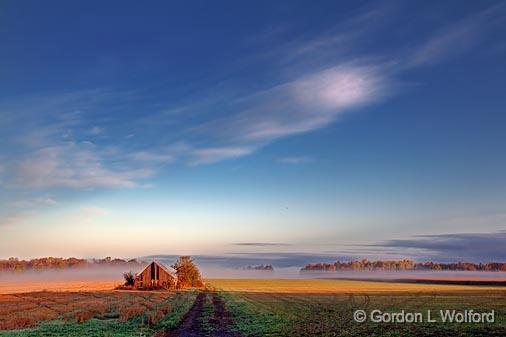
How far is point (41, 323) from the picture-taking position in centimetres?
4078

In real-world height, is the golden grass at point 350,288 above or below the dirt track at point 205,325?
below

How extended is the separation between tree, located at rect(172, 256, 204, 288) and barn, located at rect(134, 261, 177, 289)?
7.53 m

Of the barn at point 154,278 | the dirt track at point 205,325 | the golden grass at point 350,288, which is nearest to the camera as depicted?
the dirt track at point 205,325

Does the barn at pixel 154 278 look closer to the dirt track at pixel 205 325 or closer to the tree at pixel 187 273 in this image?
the tree at pixel 187 273

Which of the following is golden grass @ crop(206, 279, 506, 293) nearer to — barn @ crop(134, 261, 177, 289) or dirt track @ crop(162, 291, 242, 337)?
barn @ crop(134, 261, 177, 289)

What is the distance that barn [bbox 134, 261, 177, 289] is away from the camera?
112125 millimetres

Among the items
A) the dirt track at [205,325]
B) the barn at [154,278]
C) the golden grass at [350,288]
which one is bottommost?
the golden grass at [350,288]

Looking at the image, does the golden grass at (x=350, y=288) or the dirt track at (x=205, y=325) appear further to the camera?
the golden grass at (x=350, y=288)

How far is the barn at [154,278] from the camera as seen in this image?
112125 millimetres

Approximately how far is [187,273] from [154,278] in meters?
12.9

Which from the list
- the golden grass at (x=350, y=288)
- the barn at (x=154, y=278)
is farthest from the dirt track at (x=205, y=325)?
the barn at (x=154, y=278)

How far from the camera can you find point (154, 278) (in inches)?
4451

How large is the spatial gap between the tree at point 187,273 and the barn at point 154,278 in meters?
7.53

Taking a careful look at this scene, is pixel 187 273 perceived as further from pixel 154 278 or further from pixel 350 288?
pixel 350 288
